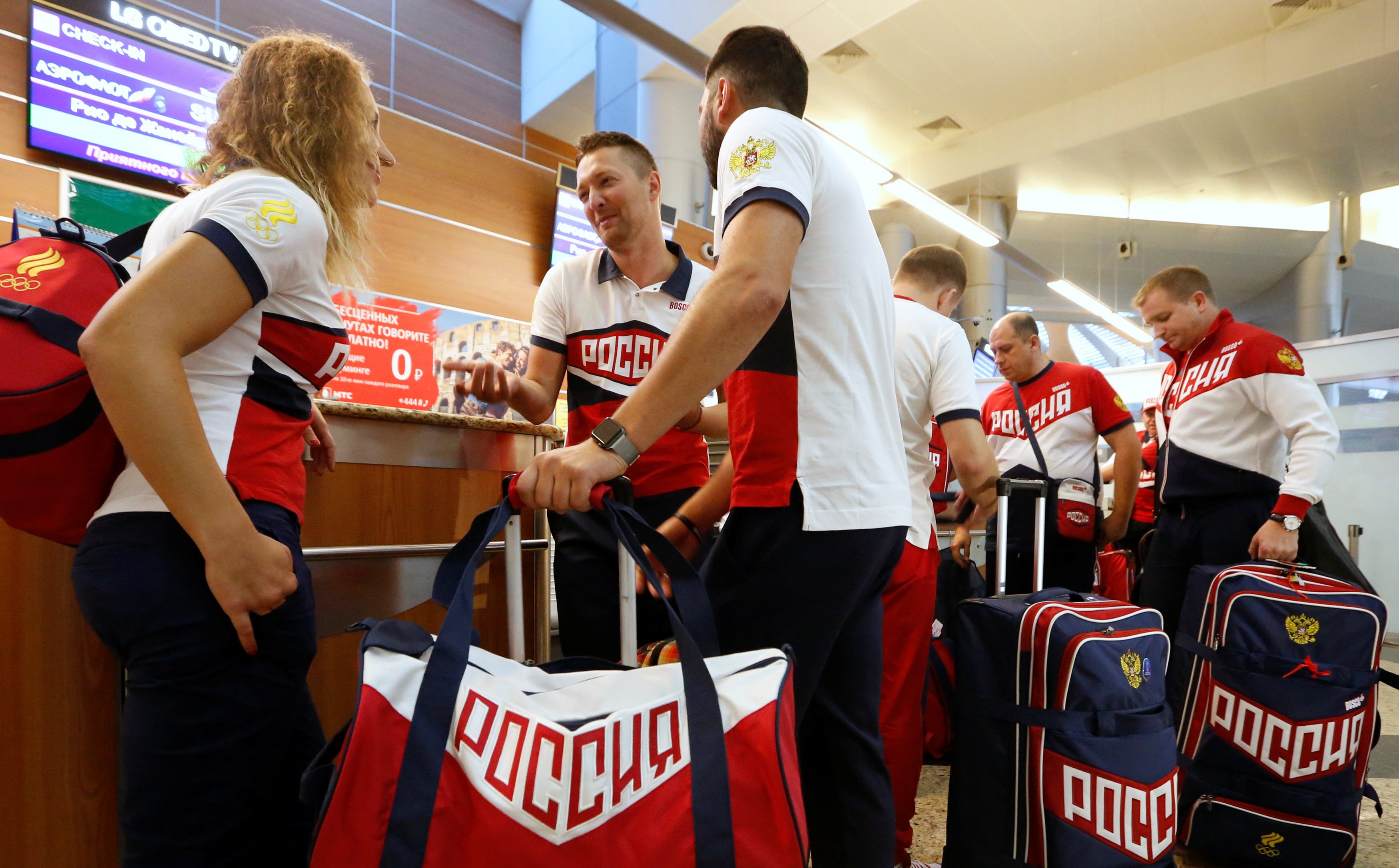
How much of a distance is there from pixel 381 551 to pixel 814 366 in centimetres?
110

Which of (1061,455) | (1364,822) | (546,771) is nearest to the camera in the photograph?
(546,771)

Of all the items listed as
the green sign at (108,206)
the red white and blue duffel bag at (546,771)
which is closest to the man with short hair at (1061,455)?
the red white and blue duffel bag at (546,771)

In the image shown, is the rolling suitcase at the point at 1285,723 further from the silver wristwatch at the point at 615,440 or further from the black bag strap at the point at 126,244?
the black bag strap at the point at 126,244

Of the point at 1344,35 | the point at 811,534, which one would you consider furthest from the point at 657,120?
the point at 811,534

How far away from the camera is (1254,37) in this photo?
22.1 feet

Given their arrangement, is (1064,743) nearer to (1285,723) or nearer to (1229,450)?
(1285,723)

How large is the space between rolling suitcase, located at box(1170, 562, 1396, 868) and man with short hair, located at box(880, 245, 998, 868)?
0.72 meters

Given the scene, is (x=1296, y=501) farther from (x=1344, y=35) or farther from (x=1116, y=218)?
(x=1116, y=218)

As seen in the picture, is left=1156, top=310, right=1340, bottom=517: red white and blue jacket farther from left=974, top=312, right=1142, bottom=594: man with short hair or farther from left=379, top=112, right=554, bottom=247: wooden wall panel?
left=379, top=112, right=554, bottom=247: wooden wall panel

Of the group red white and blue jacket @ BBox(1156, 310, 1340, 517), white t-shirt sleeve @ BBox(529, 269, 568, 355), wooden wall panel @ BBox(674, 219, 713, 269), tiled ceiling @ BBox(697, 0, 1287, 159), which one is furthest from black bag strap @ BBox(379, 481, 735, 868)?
tiled ceiling @ BBox(697, 0, 1287, 159)

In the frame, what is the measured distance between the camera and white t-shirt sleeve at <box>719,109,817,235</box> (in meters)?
1.04

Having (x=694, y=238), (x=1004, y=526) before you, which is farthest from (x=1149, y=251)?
(x=1004, y=526)

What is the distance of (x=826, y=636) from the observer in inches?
41.9

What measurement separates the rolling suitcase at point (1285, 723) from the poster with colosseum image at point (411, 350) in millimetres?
4486
